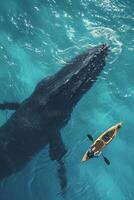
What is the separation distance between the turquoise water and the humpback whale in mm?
1518

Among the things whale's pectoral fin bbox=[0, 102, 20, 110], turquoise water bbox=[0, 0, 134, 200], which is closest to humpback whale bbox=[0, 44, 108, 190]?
whale's pectoral fin bbox=[0, 102, 20, 110]

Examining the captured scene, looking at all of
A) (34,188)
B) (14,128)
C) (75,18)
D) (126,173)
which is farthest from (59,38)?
(126,173)

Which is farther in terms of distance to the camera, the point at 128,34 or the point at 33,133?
the point at 128,34

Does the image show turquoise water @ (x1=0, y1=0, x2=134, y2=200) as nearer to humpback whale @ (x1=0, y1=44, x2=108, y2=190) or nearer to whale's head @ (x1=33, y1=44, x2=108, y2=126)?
humpback whale @ (x1=0, y1=44, x2=108, y2=190)

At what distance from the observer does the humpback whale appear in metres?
10.3

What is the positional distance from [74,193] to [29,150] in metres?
4.66

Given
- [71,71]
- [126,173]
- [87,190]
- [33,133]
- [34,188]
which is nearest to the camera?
[71,71]

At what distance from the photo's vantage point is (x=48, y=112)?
11.3 metres

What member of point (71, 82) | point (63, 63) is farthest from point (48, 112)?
point (63, 63)

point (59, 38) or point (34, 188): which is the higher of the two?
point (59, 38)

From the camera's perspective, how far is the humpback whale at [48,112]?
10320 millimetres

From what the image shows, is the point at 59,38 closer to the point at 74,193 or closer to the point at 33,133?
the point at 33,133

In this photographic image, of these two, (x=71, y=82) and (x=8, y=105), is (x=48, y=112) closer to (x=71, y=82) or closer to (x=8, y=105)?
(x=8, y=105)

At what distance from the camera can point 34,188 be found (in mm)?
15312
